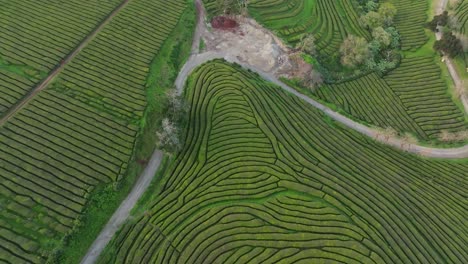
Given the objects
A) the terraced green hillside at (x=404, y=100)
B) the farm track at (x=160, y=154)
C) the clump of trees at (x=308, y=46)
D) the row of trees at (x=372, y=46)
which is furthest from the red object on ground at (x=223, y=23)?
the terraced green hillside at (x=404, y=100)

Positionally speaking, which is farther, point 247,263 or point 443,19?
point 443,19

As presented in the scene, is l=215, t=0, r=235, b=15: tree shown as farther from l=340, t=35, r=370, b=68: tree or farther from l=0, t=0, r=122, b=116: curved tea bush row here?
l=340, t=35, r=370, b=68: tree

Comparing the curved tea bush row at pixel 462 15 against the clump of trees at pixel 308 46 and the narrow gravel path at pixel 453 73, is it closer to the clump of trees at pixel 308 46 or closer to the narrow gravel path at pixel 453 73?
the narrow gravel path at pixel 453 73

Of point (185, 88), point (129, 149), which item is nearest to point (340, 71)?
point (185, 88)

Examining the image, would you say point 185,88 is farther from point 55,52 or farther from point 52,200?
point 52,200

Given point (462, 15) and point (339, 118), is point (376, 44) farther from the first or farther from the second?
point (339, 118)

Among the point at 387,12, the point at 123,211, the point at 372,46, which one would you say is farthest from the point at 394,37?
the point at 123,211
